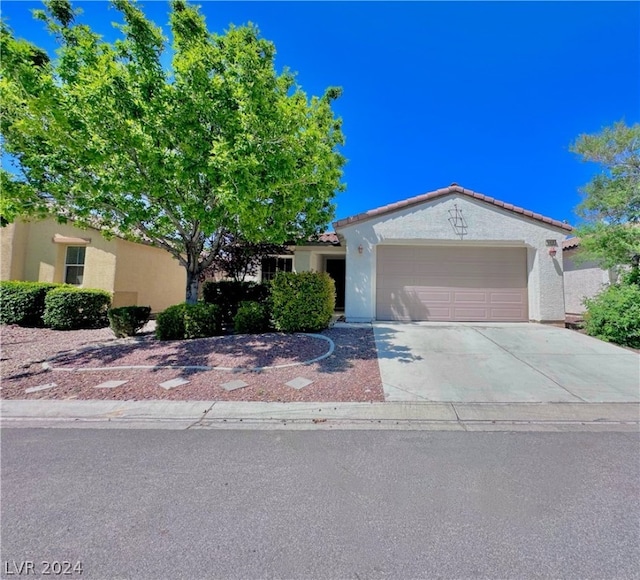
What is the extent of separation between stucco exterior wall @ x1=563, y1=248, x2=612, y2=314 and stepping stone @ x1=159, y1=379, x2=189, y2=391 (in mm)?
16188

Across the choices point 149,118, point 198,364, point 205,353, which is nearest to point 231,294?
point 205,353

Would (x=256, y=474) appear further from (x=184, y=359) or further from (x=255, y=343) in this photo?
(x=255, y=343)

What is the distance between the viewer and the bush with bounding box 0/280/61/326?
35.5ft

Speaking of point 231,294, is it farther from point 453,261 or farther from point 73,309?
point 453,261

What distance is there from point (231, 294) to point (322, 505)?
9902 millimetres

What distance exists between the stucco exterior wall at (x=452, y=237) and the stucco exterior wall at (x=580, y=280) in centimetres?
468

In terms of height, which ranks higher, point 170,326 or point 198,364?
point 170,326

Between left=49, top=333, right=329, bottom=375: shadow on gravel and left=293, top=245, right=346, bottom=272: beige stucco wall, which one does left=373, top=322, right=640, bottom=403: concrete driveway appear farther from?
left=293, top=245, right=346, bottom=272: beige stucco wall

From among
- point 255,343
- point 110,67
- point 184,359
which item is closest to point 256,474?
point 184,359

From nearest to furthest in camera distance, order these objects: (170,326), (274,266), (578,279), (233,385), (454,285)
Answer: (233,385), (170,326), (454,285), (274,266), (578,279)

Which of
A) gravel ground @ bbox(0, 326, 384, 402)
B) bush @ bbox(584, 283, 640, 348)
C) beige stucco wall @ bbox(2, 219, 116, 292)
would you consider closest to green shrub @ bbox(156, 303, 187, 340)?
gravel ground @ bbox(0, 326, 384, 402)

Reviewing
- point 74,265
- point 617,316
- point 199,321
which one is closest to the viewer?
point 617,316

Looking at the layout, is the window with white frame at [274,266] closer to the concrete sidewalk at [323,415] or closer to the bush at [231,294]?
the bush at [231,294]

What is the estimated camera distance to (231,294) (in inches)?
467
